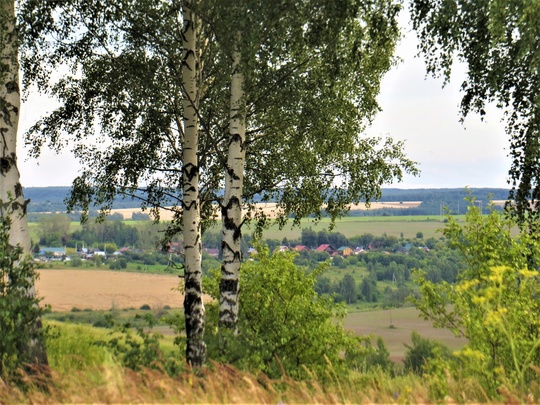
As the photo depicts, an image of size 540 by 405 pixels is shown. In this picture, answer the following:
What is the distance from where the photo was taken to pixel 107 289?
410 feet

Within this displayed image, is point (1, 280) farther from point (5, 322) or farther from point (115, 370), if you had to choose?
point (115, 370)

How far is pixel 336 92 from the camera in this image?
16344 millimetres

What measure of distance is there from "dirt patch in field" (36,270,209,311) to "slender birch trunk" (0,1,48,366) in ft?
322

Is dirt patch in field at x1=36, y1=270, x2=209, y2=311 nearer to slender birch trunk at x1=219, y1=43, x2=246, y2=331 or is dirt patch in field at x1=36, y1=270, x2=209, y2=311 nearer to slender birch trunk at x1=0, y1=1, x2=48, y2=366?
slender birch trunk at x1=0, y1=1, x2=48, y2=366

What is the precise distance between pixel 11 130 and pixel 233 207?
4705 mm

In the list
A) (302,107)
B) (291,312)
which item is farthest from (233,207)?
(291,312)

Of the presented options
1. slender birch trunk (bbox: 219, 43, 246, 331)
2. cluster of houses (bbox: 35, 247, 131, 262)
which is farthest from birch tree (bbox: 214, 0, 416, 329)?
cluster of houses (bbox: 35, 247, 131, 262)

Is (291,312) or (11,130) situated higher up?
(11,130)

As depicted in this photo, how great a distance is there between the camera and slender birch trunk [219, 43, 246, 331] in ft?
47.0

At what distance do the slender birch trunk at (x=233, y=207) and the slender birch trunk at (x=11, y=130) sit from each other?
368cm

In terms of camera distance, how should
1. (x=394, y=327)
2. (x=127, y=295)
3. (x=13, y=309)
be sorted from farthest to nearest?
(x=394, y=327), (x=127, y=295), (x=13, y=309)

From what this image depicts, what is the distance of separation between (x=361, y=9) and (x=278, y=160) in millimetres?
8078

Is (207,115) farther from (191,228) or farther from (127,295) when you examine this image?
(127,295)

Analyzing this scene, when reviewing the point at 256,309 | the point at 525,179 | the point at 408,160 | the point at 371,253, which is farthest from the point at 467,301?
the point at 371,253
